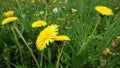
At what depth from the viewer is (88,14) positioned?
8.86 ft

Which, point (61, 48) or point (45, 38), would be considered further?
point (61, 48)

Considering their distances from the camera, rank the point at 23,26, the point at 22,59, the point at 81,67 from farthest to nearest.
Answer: the point at 23,26, the point at 22,59, the point at 81,67

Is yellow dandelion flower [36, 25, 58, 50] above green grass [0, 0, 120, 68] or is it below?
above

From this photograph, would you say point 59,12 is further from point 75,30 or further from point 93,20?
point 75,30

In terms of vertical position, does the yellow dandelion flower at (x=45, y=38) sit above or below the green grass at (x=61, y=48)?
above

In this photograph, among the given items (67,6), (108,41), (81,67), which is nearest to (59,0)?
(67,6)

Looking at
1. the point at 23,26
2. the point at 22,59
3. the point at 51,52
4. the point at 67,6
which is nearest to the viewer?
the point at 22,59

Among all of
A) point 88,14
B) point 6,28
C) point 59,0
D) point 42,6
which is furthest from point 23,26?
point 59,0

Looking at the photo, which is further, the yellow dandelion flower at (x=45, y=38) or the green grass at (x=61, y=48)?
the green grass at (x=61, y=48)

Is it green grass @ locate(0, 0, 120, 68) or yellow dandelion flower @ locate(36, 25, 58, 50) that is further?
green grass @ locate(0, 0, 120, 68)

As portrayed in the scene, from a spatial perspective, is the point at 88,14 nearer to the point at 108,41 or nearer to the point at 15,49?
the point at 108,41

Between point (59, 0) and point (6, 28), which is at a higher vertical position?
point (6, 28)

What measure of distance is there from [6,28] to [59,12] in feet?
2.49

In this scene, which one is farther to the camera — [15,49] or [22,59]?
[15,49]
